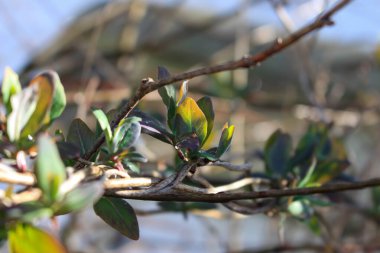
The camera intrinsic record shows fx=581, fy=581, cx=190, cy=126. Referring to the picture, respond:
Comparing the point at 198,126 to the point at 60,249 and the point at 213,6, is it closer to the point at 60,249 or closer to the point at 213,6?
the point at 60,249

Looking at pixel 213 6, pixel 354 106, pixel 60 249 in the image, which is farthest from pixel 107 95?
pixel 60 249

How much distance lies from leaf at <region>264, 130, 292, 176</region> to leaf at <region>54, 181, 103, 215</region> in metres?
0.35

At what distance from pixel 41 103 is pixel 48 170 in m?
0.07

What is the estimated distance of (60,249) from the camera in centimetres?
29

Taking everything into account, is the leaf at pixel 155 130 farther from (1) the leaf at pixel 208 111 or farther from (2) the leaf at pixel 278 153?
(2) the leaf at pixel 278 153

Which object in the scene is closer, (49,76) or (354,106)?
(49,76)

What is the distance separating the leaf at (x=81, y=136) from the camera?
435mm

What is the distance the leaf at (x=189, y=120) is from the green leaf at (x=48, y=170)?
0.14 meters

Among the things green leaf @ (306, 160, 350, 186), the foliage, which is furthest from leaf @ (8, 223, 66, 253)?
green leaf @ (306, 160, 350, 186)

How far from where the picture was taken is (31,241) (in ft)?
0.99

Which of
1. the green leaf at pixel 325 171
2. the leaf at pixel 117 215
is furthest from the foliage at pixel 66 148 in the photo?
the green leaf at pixel 325 171

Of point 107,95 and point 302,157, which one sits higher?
point 302,157

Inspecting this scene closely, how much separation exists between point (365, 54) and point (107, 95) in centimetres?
128

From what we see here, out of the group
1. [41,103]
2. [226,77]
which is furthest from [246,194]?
[226,77]
